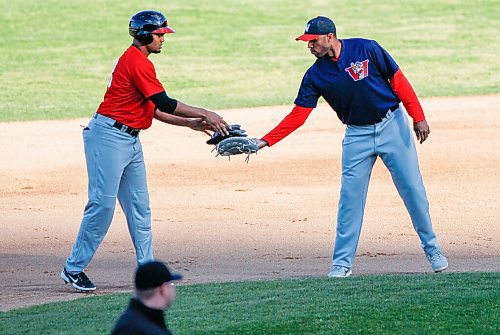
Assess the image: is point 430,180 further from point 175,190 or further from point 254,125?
point 254,125

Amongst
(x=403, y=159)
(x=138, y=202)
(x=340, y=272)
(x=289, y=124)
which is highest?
(x=289, y=124)

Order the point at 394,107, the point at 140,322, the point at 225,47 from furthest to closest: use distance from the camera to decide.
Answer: the point at 225,47 < the point at 394,107 < the point at 140,322

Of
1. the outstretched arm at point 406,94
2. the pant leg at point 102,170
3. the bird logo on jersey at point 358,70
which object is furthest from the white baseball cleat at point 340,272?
the pant leg at point 102,170

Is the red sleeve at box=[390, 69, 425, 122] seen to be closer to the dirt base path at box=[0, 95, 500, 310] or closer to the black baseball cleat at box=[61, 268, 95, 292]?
the dirt base path at box=[0, 95, 500, 310]

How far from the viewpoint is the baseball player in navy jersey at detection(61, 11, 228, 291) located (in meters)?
7.94

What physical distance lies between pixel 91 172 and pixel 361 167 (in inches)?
73.5

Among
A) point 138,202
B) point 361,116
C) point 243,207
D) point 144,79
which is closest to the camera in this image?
point 144,79

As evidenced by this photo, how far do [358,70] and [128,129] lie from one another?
162 cm

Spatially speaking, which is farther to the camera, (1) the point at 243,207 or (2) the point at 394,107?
(1) the point at 243,207

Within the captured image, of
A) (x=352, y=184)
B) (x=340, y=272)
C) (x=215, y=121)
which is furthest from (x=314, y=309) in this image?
(x=215, y=121)

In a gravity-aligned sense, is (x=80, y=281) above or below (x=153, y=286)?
below

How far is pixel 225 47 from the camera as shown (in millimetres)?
26938

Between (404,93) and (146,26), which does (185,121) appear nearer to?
(146,26)

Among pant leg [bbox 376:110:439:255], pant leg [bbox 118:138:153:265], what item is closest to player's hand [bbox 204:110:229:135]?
pant leg [bbox 118:138:153:265]
